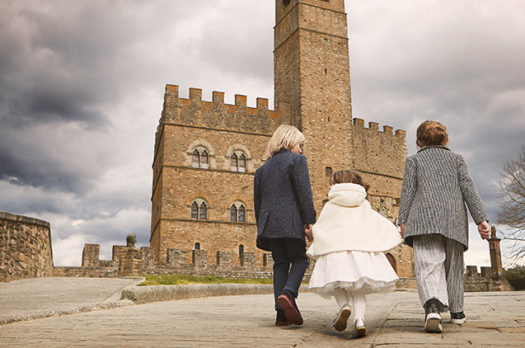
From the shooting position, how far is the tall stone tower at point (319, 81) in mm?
27594

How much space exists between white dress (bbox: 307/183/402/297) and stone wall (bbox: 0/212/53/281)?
991cm

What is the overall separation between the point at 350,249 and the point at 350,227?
19 cm

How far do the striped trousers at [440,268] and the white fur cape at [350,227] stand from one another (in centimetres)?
24

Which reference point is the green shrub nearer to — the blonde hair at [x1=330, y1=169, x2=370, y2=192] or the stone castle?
the stone castle

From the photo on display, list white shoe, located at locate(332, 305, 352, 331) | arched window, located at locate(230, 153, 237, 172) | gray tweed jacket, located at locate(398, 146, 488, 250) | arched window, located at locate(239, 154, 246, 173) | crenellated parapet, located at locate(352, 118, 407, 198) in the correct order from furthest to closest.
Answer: crenellated parapet, located at locate(352, 118, 407, 198) → arched window, located at locate(239, 154, 246, 173) → arched window, located at locate(230, 153, 237, 172) → gray tweed jacket, located at locate(398, 146, 488, 250) → white shoe, located at locate(332, 305, 352, 331)

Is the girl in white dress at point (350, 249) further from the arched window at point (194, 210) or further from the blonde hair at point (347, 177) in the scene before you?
the arched window at point (194, 210)

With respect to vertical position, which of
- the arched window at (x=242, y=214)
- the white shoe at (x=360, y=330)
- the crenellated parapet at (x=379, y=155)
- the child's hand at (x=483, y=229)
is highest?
the crenellated parapet at (x=379, y=155)

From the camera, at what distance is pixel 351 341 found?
12.3 ft

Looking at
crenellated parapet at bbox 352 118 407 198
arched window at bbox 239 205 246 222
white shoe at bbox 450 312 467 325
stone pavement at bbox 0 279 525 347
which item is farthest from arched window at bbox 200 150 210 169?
white shoe at bbox 450 312 467 325

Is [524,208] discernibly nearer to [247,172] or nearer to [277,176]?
[247,172]

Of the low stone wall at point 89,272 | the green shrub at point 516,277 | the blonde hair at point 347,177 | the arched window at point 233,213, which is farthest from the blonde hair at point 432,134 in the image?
the green shrub at point 516,277

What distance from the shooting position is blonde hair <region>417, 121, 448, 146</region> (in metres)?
4.77

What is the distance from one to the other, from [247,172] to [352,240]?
22.9 metres

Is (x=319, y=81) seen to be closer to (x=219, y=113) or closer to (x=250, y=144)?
(x=250, y=144)
